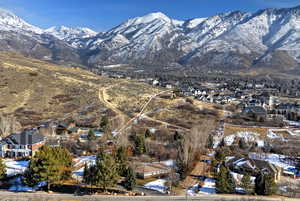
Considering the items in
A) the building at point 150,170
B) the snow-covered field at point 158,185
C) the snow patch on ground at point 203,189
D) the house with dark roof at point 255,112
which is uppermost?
the house with dark roof at point 255,112

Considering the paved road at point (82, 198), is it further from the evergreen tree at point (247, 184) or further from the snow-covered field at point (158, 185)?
the snow-covered field at point (158, 185)

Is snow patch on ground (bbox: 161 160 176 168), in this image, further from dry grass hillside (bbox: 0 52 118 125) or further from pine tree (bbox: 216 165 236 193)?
dry grass hillside (bbox: 0 52 118 125)

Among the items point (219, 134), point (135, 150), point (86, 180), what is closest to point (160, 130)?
point (219, 134)

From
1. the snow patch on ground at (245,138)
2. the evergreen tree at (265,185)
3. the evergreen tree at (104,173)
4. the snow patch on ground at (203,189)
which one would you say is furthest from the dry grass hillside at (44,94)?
the evergreen tree at (265,185)

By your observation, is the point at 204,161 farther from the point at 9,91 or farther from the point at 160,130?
the point at 9,91

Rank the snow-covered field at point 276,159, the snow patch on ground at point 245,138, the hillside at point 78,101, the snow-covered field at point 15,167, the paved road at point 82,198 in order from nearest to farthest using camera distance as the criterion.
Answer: the paved road at point 82,198, the snow-covered field at point 15,167, the snow-covered field at point 276,159, the snow patch on ground at point 245,138, the hillside at point 78,101

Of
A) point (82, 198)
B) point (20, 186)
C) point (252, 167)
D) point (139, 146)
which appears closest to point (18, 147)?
point (20, 186)

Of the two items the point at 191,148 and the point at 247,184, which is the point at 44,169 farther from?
the point at 247,184
